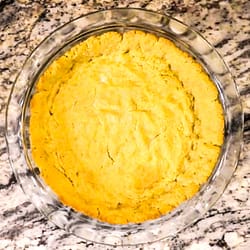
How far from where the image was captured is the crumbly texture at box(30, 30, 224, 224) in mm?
1020

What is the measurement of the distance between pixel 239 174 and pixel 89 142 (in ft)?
0.93

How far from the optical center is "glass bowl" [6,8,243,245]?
1052 mm

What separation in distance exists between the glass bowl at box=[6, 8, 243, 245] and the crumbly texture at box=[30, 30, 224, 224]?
2 cm

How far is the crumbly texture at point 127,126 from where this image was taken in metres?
1.02

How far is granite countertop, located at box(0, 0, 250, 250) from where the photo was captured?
3.52 feet

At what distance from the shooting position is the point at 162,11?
1076mm

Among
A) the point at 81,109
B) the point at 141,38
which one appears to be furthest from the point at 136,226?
the point at 141,38

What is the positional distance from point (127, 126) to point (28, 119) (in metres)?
0.18

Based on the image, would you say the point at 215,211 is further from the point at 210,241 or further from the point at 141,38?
the point at 141,38

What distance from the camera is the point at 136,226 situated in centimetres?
107

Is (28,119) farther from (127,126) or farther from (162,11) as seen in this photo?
(162,11)

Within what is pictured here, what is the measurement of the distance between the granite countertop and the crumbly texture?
0.08m

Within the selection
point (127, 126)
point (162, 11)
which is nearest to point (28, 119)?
point (127, 126)

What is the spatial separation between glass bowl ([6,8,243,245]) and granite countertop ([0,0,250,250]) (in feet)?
0.07
